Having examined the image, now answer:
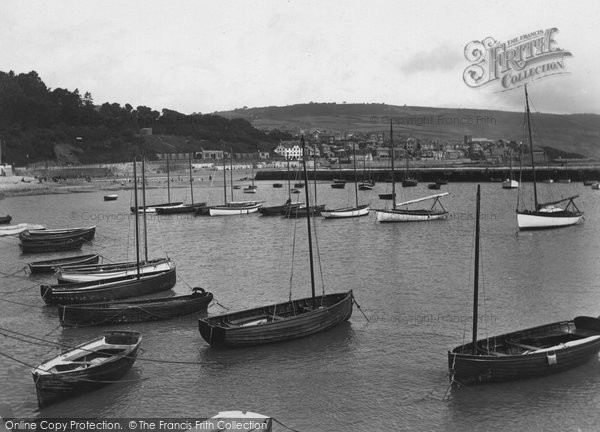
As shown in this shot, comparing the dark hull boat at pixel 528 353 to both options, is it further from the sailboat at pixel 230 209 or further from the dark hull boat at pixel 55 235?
the sailboat at pixel 230 209

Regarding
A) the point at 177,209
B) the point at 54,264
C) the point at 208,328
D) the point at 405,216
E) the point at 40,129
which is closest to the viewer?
the point at 208,328

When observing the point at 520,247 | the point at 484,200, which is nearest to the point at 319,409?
the point at 520,247

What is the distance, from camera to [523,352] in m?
21.7

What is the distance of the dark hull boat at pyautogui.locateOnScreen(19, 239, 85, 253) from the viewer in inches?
1987

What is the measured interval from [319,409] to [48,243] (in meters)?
39.1

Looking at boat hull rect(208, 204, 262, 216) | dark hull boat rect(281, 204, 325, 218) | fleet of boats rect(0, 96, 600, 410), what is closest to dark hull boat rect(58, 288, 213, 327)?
fleet of boats rect(0, 96, 600, 410)

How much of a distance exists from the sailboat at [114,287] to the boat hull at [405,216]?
122 feet

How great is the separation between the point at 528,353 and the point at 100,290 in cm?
2073

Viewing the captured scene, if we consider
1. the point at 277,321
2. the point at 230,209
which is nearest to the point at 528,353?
the point at 277,321

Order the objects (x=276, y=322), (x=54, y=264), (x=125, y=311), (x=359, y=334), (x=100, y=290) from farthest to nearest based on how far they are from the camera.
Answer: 1. (x=54, y=264)
2. (x=100, y=290)
3. (x=125, y=311)
4. (x=359, y=334)
5. (x=276, y=322)

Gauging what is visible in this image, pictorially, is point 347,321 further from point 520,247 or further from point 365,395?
point 520,247

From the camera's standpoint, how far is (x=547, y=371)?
21078 millimetres

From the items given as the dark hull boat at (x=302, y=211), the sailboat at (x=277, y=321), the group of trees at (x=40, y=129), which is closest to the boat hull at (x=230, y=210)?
the dark hull boat at (x=302, y=211)

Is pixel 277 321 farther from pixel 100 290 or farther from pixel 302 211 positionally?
pixel 302 211
